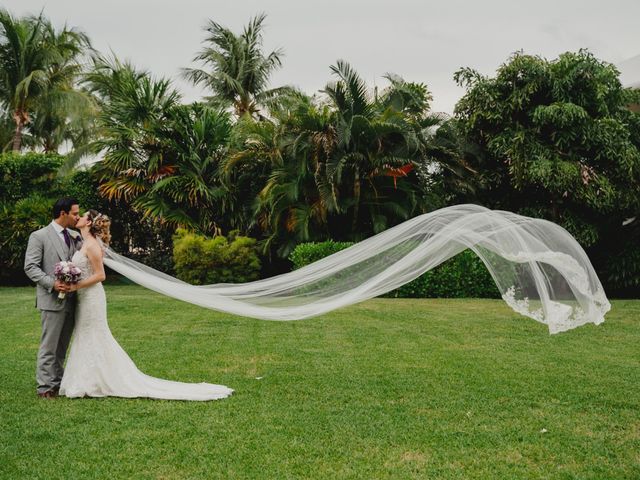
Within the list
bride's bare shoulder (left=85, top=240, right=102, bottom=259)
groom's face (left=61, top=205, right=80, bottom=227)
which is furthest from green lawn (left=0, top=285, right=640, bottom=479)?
groom's face (left=61, top=205, right=80, bottom=227)

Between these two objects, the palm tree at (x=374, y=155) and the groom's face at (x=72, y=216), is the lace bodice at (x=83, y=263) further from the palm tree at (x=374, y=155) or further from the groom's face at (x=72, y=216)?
the palm tree at (x=374, y=155)

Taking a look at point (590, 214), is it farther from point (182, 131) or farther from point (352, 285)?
point (352, 285)

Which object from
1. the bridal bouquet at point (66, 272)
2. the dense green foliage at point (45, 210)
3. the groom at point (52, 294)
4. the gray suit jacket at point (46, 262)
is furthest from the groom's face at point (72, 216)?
the dense green foliage at point (45, 210)

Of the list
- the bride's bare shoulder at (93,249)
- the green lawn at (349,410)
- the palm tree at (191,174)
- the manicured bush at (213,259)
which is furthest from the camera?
the palm tree at (191,174)

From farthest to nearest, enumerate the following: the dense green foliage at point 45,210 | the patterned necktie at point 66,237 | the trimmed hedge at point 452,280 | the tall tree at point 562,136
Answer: the dense green foliage at point 45,210
the tall tree at point 562,136
the trimmed hedge at point 452,280
the patterned necktie at point 66,237

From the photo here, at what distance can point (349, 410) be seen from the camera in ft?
23.2

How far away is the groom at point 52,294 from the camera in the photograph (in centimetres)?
762

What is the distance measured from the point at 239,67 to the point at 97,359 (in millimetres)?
31370

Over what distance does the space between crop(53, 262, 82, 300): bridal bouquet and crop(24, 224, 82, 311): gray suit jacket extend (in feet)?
0.52

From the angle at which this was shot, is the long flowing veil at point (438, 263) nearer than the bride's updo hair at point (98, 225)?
Yes

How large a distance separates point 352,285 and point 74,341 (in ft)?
10.5

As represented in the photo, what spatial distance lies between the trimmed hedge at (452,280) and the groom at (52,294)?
36.1ft

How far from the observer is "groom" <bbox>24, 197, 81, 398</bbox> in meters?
7.62

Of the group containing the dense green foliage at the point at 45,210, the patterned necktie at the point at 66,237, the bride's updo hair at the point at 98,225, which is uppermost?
the dense green foliage at the point at 45,210
